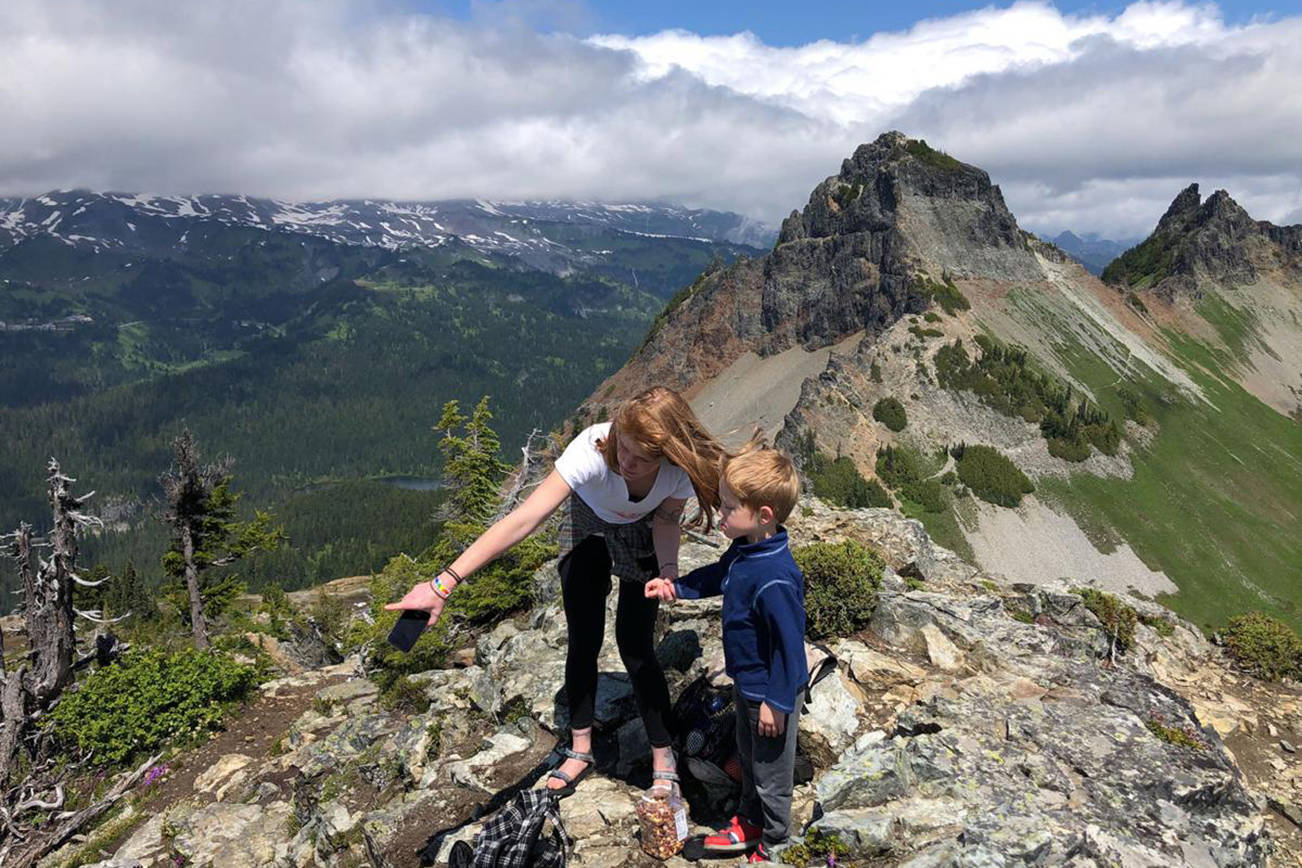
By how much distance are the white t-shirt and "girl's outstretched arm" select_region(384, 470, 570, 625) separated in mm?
145

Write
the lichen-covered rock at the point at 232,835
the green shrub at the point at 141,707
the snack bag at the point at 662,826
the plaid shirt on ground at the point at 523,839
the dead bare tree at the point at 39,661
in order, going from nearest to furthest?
1. the plaid shirt on ground at the point at 523,839
2. the snack bag at the point at 662,826
3. the lichen-covered rock at the point at 232,835
4. the dead bare tree at the point at 39,661
5. the green shrub at the point at 141,707

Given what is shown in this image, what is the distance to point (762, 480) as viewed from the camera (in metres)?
5.50

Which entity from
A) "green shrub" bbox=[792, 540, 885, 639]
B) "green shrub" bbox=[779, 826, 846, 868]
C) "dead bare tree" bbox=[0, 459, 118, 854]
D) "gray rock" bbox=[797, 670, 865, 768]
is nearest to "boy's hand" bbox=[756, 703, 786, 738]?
"green shrub" bbox=[779, 826, 846, 868]

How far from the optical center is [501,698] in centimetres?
1051

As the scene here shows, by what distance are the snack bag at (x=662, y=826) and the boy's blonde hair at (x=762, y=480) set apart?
3.12m

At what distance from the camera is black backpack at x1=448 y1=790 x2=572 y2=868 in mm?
5773

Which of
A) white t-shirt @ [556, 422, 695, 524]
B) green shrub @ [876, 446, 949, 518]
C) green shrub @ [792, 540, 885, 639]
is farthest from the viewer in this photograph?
green shrub @ [876, 446, 949, 518]

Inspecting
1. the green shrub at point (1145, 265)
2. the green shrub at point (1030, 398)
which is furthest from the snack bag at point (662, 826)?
the green shrub at point (1145, 265)

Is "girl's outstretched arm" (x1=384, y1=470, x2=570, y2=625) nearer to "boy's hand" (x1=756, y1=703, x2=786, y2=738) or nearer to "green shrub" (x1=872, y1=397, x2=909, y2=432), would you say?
"boy's hand" (x1=756, y1=703, x2=786, y2=738)

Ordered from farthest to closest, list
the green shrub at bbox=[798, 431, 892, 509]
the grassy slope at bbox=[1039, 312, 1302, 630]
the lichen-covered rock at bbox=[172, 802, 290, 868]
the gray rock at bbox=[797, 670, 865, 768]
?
the grassy slope at bbox=[1039, 312, 1302, 630], the green shrub at bbox=[798, 431, 892, 509], the lichen-covered rock at bbox=[172, 802, 290, 868], the gray rock at bbox=[797, 670, 865, 768]

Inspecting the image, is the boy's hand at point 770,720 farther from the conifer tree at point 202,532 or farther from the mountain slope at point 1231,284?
the mountain slope at point 1231,284

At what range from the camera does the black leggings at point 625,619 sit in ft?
22.0

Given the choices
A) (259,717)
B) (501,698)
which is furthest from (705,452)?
(259,717)

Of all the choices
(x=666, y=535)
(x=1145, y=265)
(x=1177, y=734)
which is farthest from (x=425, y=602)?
(x=1145, y=265)
